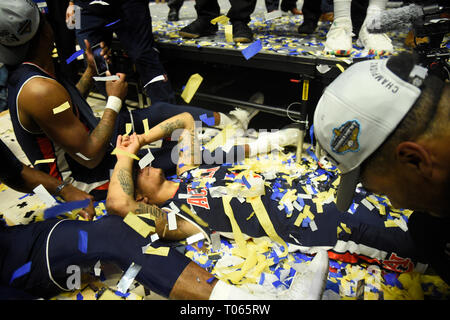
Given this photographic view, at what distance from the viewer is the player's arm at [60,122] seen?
1427mm

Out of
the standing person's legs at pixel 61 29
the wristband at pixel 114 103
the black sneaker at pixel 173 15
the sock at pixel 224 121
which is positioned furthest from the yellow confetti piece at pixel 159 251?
the black sneaker at pixel 173 15

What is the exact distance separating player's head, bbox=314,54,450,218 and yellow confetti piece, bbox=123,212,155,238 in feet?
3.07

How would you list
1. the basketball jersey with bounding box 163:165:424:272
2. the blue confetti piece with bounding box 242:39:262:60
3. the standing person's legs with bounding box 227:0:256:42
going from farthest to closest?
the standing person's legs with bounding box 227:0:256:42 → the blue confetti piece with bounding box 242:39:262:60 → the basketball jersey with bounding box 163:165:424:272

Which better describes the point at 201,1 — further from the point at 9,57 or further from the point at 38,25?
the point at 9,57

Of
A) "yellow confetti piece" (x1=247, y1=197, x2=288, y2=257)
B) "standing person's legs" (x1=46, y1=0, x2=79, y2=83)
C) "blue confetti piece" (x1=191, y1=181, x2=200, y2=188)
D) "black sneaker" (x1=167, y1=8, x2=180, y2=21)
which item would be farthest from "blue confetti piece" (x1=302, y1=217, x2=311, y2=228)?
"black sneaker" (x1=167, y1=8, x2=180, y2=21)

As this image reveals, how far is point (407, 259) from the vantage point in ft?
4.39

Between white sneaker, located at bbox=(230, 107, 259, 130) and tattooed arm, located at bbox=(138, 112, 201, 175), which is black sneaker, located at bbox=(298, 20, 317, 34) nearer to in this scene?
white sneaker, located at bbox=(230, 107, 259, 130)

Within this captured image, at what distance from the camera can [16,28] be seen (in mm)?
1399

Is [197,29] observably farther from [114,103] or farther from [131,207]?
[131,207]

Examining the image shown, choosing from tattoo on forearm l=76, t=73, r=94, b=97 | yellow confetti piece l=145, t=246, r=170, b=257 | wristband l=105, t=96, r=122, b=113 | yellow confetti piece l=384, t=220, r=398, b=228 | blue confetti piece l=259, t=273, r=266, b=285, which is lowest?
blue confetti piece l=259, t=273, r=266, b=285

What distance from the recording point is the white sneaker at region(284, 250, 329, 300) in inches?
46.3

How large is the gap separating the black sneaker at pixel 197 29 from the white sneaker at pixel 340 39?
1.20m
